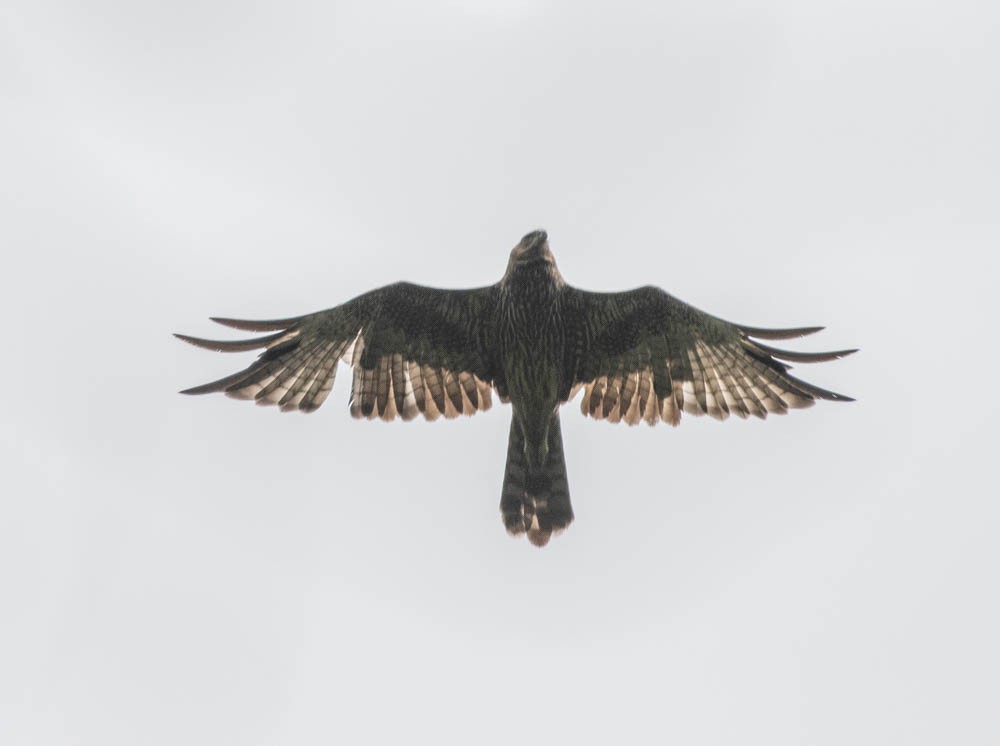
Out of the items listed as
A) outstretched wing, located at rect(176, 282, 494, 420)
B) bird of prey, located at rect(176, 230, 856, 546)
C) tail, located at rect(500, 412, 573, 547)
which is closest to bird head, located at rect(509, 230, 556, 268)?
bird of prey, located at rect(176, 230, 856, 546)

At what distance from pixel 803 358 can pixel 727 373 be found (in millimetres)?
1018

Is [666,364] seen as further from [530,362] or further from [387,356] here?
[387,356]

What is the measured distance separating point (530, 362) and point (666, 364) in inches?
49.3

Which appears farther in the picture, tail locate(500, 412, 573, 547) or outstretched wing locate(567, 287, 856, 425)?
tail locate(500, 412, 573, 547)

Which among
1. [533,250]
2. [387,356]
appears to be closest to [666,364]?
[533,250]

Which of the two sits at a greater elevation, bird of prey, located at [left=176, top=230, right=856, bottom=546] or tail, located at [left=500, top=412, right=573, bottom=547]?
bird of prey, located at [left=176, top=230, right=856, bottom=546]

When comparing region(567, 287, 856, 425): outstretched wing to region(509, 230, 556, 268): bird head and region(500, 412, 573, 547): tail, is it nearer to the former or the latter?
region(509, 230, 556, 268): bird head

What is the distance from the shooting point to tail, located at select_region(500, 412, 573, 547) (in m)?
11.8

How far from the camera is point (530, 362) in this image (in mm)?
11781

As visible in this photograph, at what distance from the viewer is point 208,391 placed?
1093 cm

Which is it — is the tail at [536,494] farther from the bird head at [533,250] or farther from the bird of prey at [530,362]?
the bird head at [533,250]

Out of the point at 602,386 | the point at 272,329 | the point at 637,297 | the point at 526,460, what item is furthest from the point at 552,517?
the point at 272,329

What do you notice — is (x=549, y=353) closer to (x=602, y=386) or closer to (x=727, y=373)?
(x=602, y=386)

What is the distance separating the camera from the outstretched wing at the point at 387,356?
11664 millimetres
